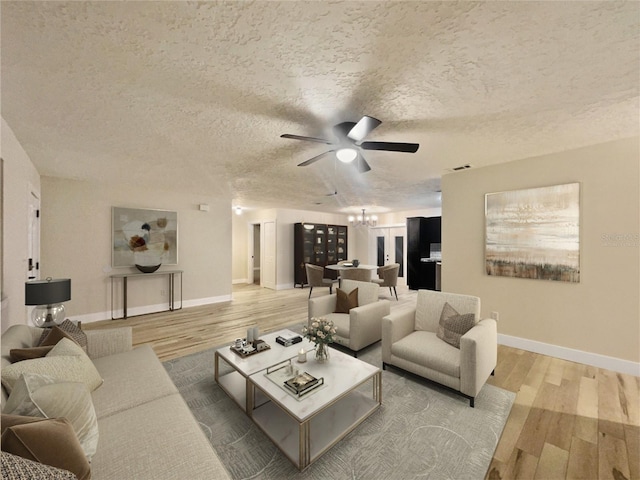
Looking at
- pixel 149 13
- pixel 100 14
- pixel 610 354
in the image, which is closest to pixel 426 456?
pixel 610 354

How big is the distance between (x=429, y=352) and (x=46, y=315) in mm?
3394

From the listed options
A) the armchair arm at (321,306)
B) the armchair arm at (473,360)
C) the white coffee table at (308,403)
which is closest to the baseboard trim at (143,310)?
the armchair arm at (321,306)

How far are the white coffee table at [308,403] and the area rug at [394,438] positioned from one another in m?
0.06

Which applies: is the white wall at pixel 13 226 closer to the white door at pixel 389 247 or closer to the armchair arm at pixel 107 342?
the armchair arm at pixel 107 342

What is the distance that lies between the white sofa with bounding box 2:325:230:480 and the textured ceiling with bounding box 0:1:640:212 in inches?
69.7

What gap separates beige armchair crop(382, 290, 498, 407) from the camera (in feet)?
6.97

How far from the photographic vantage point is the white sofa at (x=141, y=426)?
1.13 meters

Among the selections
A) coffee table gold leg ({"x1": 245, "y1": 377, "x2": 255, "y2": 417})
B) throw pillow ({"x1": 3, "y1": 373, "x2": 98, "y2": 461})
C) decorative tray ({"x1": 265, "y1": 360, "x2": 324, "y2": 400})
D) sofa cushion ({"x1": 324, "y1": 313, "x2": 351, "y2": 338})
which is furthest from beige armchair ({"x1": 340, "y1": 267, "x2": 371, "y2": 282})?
throw pillow ({"x1": 3, "y1": 373, "x2": 98, "y2": 461})

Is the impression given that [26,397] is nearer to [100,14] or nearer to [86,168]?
[100,14]

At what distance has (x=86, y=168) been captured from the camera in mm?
3648

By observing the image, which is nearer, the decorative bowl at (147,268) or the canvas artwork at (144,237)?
the canvas artwork at (144,237)

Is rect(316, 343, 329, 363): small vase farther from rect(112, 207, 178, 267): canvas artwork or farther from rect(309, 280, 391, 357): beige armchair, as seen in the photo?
rect(112, 207, 178, 267): canvas artwork

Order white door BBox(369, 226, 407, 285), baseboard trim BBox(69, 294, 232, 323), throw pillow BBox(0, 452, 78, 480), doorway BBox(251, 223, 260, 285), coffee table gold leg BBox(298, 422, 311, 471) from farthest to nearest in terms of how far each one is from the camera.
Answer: doorway BBox(251, 223, 260, 285), white door BBox(369, 226, 407, 285), baseboard trim BBox(69, 294, 232, 323), coffee table gold leg BBox(298, 422, 311, 471), throw pillow BBox(0, 452, 78, 480)

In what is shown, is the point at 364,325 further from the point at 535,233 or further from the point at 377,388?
the point at 535,233
